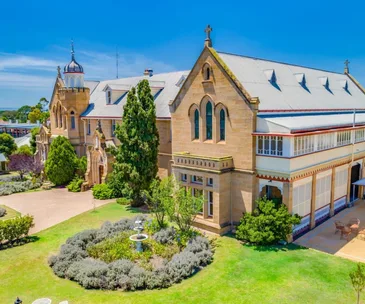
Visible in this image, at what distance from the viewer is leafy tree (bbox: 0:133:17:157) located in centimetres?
5679

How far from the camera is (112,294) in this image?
16.0 meters

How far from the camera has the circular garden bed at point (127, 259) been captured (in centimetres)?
1677

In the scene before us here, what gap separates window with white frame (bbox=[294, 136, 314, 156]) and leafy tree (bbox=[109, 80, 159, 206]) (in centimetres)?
1320

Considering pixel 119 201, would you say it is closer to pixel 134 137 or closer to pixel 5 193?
pixel 134 137

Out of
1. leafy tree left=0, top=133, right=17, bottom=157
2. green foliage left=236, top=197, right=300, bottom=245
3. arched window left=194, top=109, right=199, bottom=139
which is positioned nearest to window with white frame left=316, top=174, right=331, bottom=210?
green foliage left=236, top=197, right=300, bottom=245

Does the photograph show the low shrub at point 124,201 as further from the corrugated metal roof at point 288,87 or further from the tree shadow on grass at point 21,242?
the corrugated metal roof at point 288,87

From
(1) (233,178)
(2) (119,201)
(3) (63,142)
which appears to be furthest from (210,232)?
(3) (63,142)

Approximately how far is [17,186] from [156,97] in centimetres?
1966

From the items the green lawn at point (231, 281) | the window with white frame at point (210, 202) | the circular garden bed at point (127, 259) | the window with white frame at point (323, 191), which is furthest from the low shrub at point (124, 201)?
the window with white frame at point (323, 191)

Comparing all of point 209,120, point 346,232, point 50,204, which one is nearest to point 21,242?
point 50,204

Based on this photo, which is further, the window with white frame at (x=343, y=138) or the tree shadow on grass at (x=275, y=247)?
the window with white frame at (x=343, y=138)

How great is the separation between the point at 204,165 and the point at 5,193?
25.8m

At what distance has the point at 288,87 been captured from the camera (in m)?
29.7

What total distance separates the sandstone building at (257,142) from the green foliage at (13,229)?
436 inches
